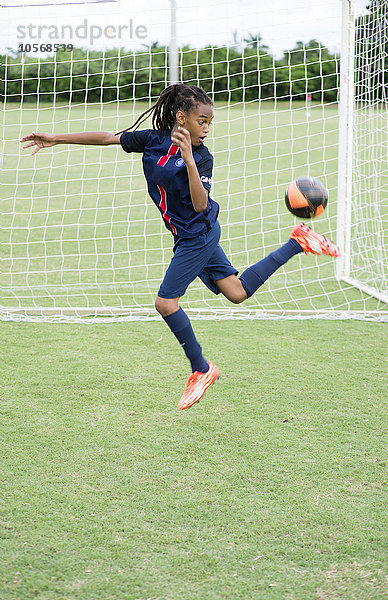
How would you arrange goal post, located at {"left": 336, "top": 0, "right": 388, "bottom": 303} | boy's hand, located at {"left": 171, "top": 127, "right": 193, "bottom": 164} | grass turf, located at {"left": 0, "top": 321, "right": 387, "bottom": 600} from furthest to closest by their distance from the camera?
goal post, located at {"left": 336, "top": 0, "right": 388, "bottom": 303} < boy's hand, located at {"left": 171, "top": 127, "right": 193, "bottom": 164} < grass turf, located at {"left": 0, "top": 321, "right": 387, "bottom": 600}

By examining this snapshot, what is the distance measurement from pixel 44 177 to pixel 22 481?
40.6 ft

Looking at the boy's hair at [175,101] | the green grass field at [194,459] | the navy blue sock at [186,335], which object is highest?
the boy's hair at [175,101]

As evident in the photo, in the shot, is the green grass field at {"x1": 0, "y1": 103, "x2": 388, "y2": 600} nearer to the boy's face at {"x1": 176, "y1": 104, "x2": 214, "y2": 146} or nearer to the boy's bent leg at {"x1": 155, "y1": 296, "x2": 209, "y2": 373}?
the boy's bent leg at {"x1": 155, "y1": 296, "x2": 209, "y2": 373}

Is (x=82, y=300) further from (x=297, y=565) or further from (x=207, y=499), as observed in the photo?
(x=297, y=565)

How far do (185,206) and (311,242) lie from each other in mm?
819

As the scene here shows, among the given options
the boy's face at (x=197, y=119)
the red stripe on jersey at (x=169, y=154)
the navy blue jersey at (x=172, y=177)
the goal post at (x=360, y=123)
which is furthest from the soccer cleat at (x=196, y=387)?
the goal post at (x=360, y=123)

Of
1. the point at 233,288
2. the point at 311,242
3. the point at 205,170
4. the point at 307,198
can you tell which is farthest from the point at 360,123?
the point at 205,170

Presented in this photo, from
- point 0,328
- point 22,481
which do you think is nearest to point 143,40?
point 0,328

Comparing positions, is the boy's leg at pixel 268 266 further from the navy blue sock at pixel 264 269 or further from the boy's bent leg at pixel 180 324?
the boy's bent leg at pixel 180 324

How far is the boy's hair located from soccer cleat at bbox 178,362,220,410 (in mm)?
1430

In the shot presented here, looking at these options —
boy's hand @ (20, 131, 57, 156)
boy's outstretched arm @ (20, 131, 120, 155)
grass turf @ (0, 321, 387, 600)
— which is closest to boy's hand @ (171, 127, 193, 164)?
boy's outstretched arm @ (20, 131, 120, 155)

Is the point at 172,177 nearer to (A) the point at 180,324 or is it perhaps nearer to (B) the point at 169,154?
(B) the point at 169,154

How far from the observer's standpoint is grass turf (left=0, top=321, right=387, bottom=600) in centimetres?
275

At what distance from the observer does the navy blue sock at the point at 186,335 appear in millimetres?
3584
